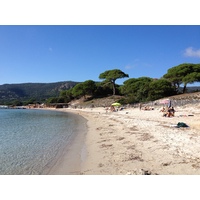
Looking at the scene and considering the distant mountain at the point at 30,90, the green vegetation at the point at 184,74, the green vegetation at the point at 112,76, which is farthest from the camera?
the distant mountain at the point at 30,90

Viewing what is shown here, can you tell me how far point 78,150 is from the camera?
9016mm

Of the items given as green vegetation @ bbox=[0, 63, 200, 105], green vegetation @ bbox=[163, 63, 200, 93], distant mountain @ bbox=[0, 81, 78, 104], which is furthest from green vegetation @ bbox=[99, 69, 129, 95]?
distant mountain @ bbox=[0, 81, 78, 104]

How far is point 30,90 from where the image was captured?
511ft

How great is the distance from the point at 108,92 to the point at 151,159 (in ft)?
207

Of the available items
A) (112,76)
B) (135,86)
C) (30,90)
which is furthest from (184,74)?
(30,90)

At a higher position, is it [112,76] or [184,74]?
[112,76]

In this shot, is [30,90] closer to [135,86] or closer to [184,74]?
[135,86]

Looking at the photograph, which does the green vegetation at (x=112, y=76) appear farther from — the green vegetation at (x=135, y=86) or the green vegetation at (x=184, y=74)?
the green vegetation at (x=184, y=74)

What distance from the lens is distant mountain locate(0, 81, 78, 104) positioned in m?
146

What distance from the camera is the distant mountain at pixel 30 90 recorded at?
146 metres

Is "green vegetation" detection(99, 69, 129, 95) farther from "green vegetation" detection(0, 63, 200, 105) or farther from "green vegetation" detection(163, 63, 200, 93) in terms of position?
"green vegetation" detection(163, 63, 200, 93)

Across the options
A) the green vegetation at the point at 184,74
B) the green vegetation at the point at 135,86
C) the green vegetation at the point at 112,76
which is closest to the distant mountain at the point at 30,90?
the green vegetation at the point at 135,86
